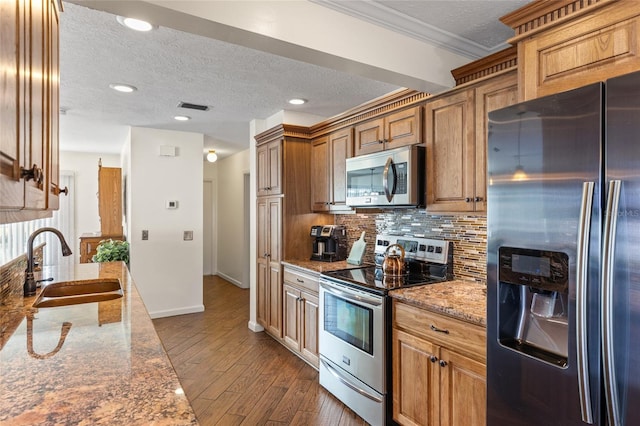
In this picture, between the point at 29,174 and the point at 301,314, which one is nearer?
the point at 29,174

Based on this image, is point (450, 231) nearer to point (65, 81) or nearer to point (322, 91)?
point (322, 91)

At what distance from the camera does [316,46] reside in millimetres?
1856

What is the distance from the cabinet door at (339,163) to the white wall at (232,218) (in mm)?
3082

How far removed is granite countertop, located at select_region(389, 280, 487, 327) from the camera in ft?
5.94

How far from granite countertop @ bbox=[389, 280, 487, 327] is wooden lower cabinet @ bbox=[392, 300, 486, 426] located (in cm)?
5

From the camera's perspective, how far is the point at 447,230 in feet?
8.86

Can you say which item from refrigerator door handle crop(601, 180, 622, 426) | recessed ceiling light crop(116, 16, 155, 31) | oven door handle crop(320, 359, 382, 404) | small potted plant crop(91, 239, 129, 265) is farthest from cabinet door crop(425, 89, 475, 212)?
small potted plant crop(91, 239, 129, 265)

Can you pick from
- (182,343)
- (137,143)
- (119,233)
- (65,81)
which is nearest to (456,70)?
(65,81)

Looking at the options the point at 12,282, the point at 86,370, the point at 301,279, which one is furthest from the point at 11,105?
the point at 301,279

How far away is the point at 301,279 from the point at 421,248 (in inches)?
42.1

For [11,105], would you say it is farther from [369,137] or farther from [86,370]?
[369,137]

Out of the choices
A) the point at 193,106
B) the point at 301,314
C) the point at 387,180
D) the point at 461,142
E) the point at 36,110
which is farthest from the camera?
the point at 193,106

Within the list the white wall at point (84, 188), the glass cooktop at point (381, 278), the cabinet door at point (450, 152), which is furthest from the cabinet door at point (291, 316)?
the white wall at point (84, 188)

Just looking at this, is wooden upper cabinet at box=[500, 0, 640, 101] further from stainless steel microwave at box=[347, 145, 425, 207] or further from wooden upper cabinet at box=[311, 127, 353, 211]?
wooden upper cabinet at box=[311, 127, 353, 211]
